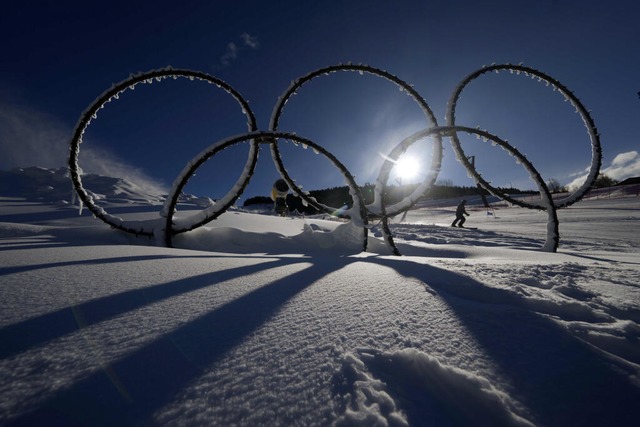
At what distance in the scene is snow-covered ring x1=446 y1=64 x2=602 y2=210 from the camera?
727cm

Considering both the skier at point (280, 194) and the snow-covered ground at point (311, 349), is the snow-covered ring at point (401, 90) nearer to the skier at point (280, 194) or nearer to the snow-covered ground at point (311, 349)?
the snow-covered ground at point (311, 349)

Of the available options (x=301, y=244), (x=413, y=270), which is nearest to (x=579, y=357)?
(x=413, y=270)

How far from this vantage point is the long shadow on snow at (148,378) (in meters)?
0.73

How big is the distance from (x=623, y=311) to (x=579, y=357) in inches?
32.6

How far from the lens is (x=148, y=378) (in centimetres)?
87

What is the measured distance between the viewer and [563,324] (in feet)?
4.35

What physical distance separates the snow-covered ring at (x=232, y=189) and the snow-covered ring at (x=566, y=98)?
343cm

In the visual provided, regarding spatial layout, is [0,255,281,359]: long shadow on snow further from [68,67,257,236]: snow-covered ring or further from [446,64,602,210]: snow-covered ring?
[446,64,602,210]: snow-covered ring

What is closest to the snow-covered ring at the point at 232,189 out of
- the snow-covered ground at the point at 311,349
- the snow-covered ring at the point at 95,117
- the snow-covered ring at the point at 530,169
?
the snow-covered ring at the point at 95,117

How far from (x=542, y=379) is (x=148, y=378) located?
4.40ft

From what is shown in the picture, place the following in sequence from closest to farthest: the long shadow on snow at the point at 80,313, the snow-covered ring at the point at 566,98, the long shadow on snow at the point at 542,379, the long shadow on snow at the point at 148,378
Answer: the long shadow on snow at the point at 148,378 < the long shadow on snow at the point at 542,379 < the long shadow on snow at the point at 80,313 < the snow-covered ring at the point at 566,98

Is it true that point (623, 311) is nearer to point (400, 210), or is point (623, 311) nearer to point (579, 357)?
point (579, 357)

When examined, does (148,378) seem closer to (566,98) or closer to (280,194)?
(566,98)

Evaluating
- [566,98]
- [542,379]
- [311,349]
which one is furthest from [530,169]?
[311,349]
